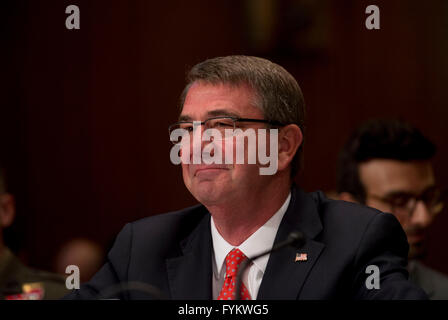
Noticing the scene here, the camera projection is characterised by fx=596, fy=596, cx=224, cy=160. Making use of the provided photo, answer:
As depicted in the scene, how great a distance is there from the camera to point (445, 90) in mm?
3252

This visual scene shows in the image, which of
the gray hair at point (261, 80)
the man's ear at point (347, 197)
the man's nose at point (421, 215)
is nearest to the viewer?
the gray hair at point (261, 80)

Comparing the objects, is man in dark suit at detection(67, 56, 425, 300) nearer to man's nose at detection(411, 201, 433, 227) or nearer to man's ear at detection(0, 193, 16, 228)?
man's ear at detection(0, 193, 16, 228)

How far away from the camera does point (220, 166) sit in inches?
61.3

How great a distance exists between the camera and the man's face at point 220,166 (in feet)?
5.10

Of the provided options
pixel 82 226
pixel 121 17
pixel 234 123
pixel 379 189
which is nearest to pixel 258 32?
pixel 121 17

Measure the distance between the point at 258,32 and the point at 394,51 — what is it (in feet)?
2.54

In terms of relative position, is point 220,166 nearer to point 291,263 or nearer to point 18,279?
point 291,263

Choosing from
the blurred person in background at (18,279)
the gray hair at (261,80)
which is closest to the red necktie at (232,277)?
the gray hair at (261,80)

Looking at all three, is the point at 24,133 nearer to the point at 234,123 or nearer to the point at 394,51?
the point at 234,123

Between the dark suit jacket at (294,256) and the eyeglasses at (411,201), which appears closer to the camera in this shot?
the dark suit jacket at (294,256)

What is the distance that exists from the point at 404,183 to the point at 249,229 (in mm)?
970

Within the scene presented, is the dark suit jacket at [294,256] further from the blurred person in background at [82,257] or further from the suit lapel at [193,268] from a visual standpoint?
the blurred person in background at [82,257]

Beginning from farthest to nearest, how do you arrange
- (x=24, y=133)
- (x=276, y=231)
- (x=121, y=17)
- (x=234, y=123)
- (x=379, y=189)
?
1. (x=121, y=17)
2. (x=24, y=133)
3. (x=379, y=189)
4. (x=276, y=231)
5. (x=234, y=123)

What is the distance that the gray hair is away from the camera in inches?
64.2
